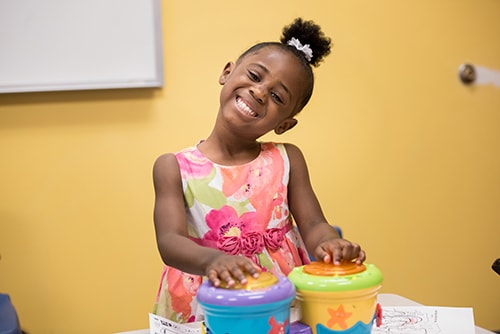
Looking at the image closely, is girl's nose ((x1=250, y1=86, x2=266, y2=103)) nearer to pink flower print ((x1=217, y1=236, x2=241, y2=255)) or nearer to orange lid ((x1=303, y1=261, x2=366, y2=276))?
pink flower print ((x1=217, y1=236, x2=241, y2=255))

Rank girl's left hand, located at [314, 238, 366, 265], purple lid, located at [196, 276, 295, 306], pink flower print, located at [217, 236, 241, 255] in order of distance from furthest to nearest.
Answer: pink flower print, located at [217, 236, 241, 255]
girl's left hand, located at [314, 238, 366, 265]
purple lid, located at [196, 276, 295, 306]

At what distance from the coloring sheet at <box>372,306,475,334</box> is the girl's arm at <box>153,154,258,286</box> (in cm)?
24

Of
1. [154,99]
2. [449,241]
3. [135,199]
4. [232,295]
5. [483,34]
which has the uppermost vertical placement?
[483,34]

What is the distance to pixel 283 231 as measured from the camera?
1048 millimetres

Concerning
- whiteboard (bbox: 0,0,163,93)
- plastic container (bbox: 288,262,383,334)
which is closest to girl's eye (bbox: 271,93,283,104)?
plastic container (bbox: 288,262,383,334)

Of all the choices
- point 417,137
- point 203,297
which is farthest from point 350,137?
point 203,297

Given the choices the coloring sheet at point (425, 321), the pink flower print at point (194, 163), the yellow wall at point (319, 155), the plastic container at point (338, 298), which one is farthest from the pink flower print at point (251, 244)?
the yellow wall at point (319, 155)

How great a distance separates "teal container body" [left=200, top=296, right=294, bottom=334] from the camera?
0.57 meters

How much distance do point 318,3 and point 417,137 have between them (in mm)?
489

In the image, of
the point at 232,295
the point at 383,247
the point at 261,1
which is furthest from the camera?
the point at 383,247

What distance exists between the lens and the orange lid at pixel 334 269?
2.10 ft

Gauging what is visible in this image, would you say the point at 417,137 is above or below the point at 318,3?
below

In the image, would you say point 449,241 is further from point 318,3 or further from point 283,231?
point 283,231

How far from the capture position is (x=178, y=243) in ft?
2.80
